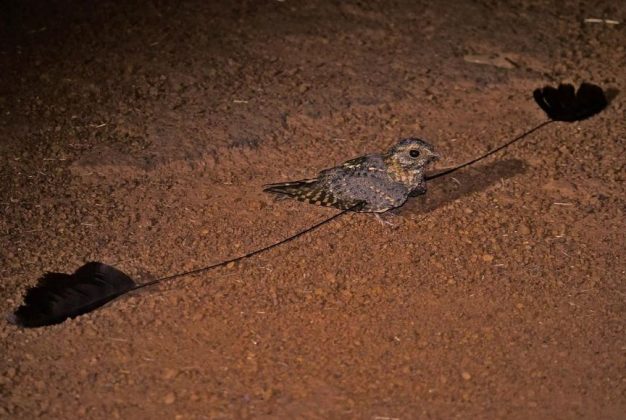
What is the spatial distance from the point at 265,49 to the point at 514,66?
1869 millimetres

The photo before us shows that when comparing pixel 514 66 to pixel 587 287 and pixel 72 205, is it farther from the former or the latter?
pixel 72 205

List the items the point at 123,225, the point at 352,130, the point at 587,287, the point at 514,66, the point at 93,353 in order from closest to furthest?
the point at 93,353
the point at 587,287
the point at 123,225
the point at 352,130
the point at 514,66

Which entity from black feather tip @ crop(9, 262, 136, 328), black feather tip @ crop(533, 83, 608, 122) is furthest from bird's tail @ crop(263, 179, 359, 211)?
black feather tip @ crop(533, 83, 608, 122)

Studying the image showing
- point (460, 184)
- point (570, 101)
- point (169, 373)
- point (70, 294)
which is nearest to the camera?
point (169, 373)

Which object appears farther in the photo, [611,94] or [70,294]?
[611,94]

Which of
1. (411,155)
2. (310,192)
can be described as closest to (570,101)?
(411,155)

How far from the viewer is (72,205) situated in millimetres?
4895

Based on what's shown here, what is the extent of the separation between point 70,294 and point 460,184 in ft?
7.80

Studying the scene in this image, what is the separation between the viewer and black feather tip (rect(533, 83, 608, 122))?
5568mm

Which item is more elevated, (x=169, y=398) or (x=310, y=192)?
(x=310, y=192)

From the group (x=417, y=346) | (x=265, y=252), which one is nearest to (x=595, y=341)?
Result: (x=417, y=346)

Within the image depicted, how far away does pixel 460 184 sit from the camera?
5070mm

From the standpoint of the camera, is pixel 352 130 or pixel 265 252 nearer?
pixel 265 252

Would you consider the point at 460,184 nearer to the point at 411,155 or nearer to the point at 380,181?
the point at 411,155
